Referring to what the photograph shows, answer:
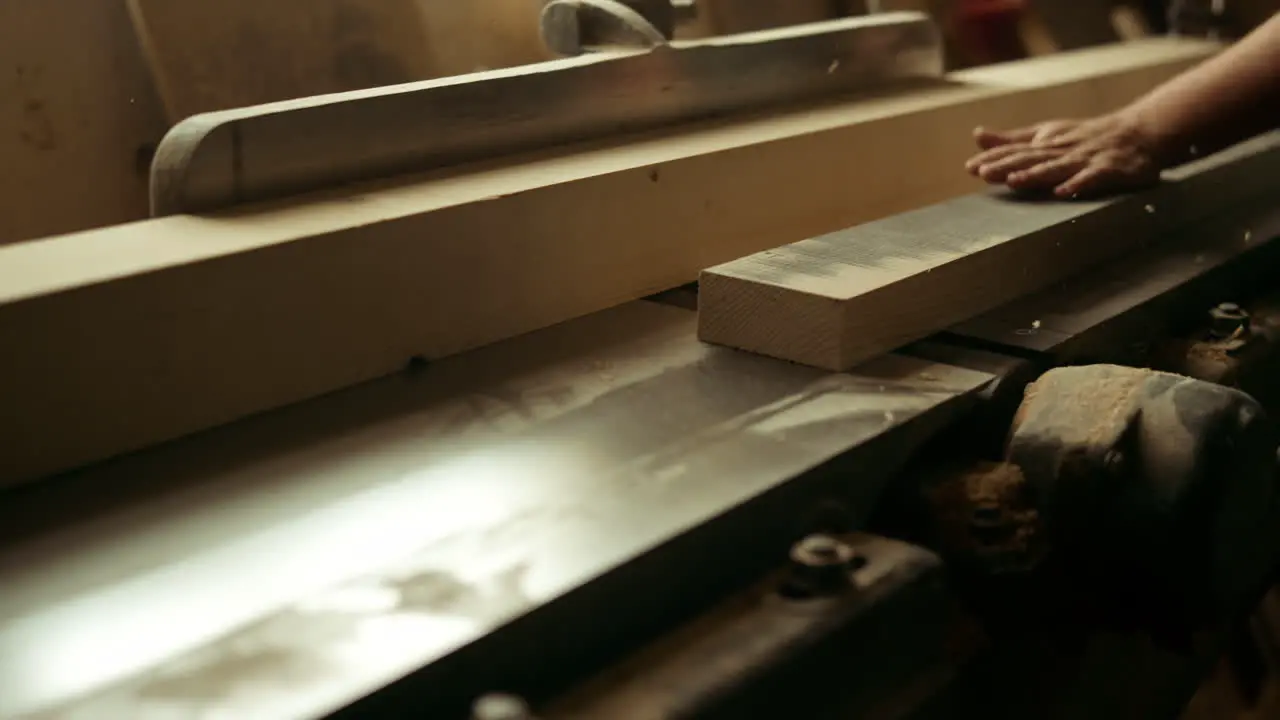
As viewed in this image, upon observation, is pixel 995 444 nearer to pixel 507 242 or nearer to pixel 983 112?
pixel 507 242

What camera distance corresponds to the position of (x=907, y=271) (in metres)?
1.16

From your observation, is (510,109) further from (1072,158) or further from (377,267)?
(1072,158)

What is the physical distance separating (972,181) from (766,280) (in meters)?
0.75

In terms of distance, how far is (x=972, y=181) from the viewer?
69.2 inches

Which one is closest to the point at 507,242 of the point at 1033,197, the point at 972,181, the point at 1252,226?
the point at 1033,197

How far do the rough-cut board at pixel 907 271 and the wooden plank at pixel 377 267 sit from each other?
0.16 meters

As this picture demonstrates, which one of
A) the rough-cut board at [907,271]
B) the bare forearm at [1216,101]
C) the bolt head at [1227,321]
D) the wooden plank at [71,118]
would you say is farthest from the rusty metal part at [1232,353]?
the wooden plank at [71,118]

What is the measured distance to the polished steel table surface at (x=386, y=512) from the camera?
68 centimetres

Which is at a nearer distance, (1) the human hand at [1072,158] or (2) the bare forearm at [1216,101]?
(1) the human hand at [1072,158]

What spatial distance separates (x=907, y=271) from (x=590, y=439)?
377mm

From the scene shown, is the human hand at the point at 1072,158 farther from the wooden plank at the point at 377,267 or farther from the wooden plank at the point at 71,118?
the wooden plank at the point at 71,118

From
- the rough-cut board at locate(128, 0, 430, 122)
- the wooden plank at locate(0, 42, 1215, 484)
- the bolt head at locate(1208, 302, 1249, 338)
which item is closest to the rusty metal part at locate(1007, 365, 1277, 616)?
the bolt head at locate(1208, 302, 1249, 338)

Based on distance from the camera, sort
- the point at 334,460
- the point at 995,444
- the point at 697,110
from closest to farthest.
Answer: the point at 334,460 < the point at 995,444 < the point at 697,110

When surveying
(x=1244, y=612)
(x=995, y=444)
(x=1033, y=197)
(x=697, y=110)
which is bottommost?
(x=1244, y=612)
